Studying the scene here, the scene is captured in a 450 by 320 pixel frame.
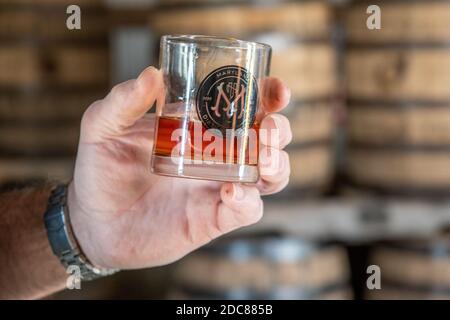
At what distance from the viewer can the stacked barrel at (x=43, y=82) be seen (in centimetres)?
227

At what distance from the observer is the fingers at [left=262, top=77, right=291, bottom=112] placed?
1007 mm

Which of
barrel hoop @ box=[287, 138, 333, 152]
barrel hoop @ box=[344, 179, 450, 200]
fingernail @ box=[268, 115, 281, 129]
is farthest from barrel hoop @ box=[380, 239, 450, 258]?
fingernail @ box=[268, 115, 281, 129]

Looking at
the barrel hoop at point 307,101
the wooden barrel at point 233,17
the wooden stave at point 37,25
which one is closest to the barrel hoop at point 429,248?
the barrel hoop at point 307,101

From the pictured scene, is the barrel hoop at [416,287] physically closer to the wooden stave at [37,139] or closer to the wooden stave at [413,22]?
the wooden stave at [413,22]

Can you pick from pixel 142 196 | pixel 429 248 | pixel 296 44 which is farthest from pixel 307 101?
pixel 142 196

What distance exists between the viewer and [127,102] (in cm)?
96

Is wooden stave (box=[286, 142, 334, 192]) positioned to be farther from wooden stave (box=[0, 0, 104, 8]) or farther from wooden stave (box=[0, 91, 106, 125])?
wooden stave (box=[0, 0, 104, 8])

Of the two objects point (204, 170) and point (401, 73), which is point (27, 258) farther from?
point (401, 73)

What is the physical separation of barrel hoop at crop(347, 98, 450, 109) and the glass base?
1.22 metres

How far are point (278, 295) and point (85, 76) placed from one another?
34.7 inches

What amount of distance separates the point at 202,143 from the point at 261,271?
1079 mm

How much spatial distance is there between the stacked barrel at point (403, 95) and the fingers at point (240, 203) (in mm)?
1200

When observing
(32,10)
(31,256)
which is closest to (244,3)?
(32,10)

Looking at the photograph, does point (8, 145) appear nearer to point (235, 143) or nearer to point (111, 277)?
point (111, 277)
